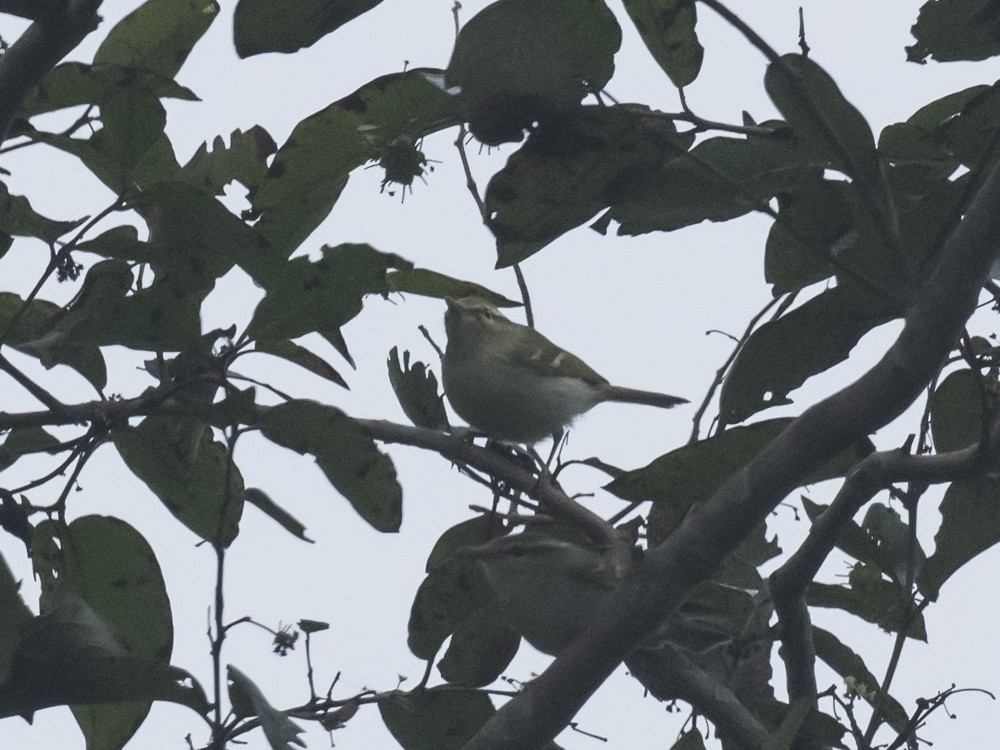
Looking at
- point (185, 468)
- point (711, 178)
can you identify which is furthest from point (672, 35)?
point (185, 468)

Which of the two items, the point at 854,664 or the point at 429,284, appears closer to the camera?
the point at 429,284

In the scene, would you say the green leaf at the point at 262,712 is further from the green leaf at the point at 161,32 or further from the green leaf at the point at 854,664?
the green leaf at the point at 854,664

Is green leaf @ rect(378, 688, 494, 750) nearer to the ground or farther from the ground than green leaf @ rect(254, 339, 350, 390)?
nearer to the ground

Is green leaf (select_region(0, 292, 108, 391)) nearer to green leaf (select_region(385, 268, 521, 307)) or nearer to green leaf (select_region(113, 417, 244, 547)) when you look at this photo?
green leaf (select_region(113, 417, 244, 547))

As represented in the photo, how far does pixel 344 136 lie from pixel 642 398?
3379 mm

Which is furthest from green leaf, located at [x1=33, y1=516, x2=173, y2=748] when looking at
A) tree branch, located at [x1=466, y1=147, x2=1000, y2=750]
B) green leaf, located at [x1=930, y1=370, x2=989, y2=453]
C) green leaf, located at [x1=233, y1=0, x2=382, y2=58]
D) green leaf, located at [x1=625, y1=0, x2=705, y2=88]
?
green leaf, located at [x1=930, y1=370, x2=989, y2=453]

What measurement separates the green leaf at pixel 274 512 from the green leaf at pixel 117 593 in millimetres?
298

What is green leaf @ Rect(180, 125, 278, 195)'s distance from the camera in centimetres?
219

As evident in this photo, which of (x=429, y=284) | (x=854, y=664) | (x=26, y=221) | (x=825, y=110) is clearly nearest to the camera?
(x=825, y=110)

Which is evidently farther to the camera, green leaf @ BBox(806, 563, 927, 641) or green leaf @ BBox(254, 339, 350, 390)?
green leaf @ BBox(806, 563, 927, 641)

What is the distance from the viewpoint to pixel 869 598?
7.84 ft

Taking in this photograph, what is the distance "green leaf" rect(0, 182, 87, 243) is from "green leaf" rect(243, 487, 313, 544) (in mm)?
510

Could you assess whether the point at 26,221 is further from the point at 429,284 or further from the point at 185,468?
the point at 429,284

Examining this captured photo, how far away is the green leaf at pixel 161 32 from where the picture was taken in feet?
6.85
